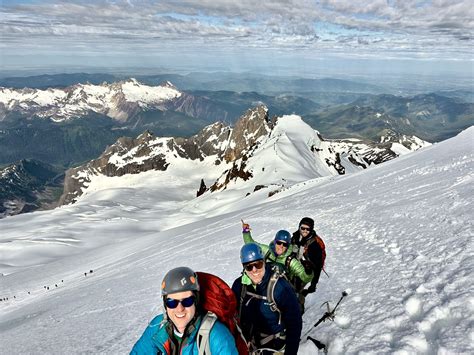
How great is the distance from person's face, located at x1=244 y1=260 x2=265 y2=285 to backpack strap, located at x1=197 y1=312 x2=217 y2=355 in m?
1.70

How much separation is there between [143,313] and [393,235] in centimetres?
922

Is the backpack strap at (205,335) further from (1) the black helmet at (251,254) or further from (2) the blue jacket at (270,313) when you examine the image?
(2) the blue jacket at (270,313)

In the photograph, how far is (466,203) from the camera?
1288 cm

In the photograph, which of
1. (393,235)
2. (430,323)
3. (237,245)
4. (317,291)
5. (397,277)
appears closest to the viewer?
(430,323)

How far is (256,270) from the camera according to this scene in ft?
18.8

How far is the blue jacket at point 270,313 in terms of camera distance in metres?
5.67

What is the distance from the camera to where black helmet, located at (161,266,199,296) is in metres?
4.06

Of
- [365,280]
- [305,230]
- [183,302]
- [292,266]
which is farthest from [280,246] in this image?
[183,302]

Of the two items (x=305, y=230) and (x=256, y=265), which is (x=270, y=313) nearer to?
(x=256, y=265)

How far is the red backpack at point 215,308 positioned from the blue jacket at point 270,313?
1465 mm

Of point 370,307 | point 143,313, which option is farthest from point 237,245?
point 370,307

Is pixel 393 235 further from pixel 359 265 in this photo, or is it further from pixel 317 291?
pixel 317 291

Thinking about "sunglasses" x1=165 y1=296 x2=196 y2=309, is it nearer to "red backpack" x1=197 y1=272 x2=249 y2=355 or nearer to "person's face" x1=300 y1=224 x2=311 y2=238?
"red backpack" x1=197 y1=272 x2=249 y2=355

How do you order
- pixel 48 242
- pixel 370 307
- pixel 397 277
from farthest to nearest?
1. pixel 48 242
2. pixel 397 277
3. pixel 370 307
